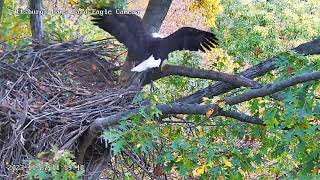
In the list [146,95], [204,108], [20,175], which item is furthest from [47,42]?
[204,108]

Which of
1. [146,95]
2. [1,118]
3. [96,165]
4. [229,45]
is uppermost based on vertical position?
[146,95]

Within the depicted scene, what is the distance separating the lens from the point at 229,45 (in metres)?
10.8

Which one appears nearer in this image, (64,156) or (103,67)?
(64,156)

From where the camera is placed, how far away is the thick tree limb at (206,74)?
3346 mm

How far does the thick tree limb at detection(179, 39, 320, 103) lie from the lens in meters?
3.57

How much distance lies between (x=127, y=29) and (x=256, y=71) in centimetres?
98

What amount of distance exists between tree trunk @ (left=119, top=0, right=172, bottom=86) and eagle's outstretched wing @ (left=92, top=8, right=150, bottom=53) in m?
0.08

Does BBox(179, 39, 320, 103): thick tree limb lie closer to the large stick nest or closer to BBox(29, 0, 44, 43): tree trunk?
the large stick nest

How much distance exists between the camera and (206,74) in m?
3.55

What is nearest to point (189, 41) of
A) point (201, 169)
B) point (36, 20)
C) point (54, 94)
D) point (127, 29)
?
point (127, 29)

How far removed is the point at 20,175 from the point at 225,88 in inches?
50.5

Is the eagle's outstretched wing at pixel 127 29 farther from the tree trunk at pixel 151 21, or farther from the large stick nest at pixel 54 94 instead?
the large stick nest at pixel 54 94

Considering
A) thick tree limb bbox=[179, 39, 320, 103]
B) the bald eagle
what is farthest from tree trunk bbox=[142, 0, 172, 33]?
thick tree limb bbox=[179, 39, 320, 103]

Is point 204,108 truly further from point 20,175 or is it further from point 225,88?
point 20,175
